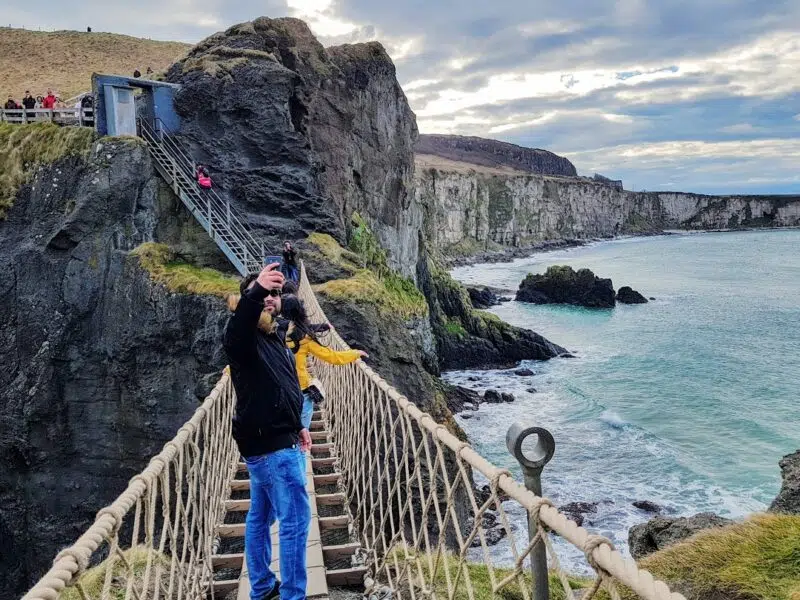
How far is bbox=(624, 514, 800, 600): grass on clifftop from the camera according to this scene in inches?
169

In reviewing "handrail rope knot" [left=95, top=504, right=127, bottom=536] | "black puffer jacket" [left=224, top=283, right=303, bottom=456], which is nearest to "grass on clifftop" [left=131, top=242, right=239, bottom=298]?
"black puffer jacket" [left=224, top=283, right=303, bottom=456]

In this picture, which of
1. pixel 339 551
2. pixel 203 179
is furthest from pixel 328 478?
pixel 203 179

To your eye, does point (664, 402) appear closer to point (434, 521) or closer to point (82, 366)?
point (434, 521)

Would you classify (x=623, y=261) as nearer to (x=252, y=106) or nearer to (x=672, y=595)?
(x=252, y=106)

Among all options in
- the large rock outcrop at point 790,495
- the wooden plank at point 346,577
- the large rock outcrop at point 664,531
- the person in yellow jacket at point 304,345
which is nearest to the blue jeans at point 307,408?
the person in yellow jacket at point 304,345

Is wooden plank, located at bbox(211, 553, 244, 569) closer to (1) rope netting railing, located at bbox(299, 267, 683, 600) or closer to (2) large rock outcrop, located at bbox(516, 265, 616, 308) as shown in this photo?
(1) rope netting railing, located at bbox(299, 267, 683, 600)

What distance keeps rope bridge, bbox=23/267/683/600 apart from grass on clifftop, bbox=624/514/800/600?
52cm

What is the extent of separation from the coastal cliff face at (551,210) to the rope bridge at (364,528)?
4356 centimetres

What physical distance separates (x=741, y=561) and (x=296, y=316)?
3591mm

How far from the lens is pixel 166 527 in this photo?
10.8 ft

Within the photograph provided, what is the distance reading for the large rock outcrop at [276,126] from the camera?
16.9m

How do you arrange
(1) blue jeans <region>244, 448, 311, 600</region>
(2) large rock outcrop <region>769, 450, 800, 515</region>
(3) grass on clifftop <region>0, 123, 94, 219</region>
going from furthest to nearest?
(3) grass on clifftop <region>0, 123, 94, 219</region>
(2) large rock outcrop <region>769, 450, 800, 515</region>
(1) blue jeans <region>244, 448, 311, 600</region>

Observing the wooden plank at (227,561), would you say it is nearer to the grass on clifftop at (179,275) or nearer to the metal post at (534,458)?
the metal post at (534,458)

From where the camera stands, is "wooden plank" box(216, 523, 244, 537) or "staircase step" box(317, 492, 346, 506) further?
"staircase step" box(317, 492, 346, 506)
